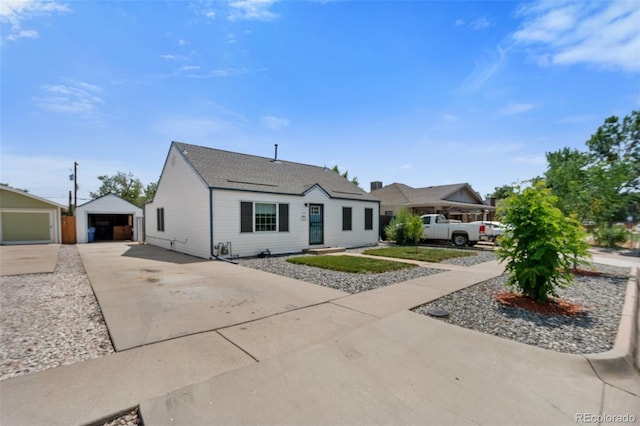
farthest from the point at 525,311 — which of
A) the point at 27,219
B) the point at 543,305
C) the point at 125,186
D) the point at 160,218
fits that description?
the point at 125,186

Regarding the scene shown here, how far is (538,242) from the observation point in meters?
5.16

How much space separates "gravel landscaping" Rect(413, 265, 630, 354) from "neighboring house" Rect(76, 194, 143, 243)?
903 inches

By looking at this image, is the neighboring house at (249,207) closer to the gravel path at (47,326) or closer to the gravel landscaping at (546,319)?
the gravel path at (47,326)

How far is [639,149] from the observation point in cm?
2373

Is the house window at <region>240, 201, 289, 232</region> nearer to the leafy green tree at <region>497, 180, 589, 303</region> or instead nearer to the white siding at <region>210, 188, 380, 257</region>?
the white siding at <region>210, 188, 380, 257</region>

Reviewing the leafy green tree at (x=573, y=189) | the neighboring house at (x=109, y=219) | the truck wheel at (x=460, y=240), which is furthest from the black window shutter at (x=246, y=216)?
the neighboring house at (x=109, y=219)

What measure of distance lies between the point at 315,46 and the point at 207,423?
11.1m

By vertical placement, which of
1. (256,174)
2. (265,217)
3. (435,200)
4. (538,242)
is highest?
(256,174)

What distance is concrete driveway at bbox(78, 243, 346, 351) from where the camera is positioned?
166 inches

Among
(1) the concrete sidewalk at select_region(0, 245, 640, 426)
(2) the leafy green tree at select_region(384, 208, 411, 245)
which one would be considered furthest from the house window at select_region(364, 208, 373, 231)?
(1) the concrete sidewalk at select_region(0, 245, 640, 426)

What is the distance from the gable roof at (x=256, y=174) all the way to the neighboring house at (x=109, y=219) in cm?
1150

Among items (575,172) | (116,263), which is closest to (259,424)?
(116,263)

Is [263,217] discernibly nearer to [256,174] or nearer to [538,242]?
[256,174]

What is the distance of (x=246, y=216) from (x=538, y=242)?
988 centimetres
